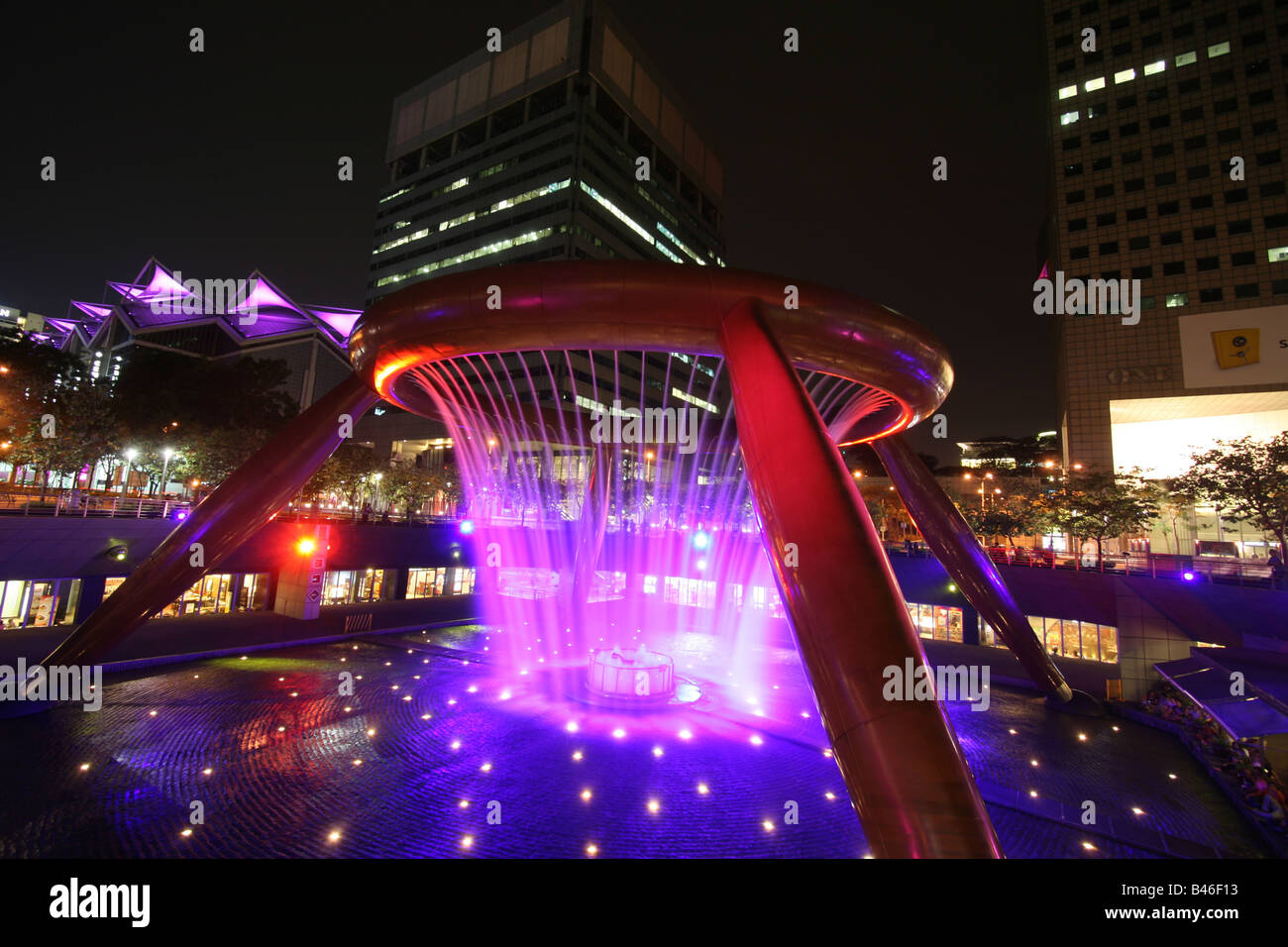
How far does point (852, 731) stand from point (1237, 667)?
15.6 metres

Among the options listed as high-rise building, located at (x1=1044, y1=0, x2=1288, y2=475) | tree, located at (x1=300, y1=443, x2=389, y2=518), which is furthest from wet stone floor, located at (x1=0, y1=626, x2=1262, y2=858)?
high-rise building, located at (x1=1044, y1=0, x2=1288, y2=475)

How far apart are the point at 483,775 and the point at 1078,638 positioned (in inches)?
986

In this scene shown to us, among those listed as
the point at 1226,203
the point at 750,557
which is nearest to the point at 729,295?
the point at 750,557

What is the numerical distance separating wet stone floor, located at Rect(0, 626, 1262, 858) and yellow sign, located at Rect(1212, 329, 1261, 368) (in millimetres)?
43605

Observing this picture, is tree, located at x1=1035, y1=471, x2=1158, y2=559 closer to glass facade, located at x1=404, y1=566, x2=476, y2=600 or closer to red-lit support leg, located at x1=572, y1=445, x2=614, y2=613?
red-lit support leg, located at x1=572, y1=445, x2=614, y2=613

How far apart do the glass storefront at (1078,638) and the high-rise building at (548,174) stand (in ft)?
237

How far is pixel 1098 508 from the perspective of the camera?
31609 mm

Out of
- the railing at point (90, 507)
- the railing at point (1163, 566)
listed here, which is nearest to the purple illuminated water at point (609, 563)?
the railing at point (1163, 566)

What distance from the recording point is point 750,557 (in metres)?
37.1

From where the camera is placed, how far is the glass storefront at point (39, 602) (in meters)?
22.2

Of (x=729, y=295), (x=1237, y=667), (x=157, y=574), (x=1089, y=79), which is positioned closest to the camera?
(x=729, y=295)

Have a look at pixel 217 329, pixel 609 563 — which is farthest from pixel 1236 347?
pixel 217 329

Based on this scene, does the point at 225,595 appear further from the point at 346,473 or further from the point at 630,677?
the point at 630,677

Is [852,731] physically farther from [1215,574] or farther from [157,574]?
[1215,574]
